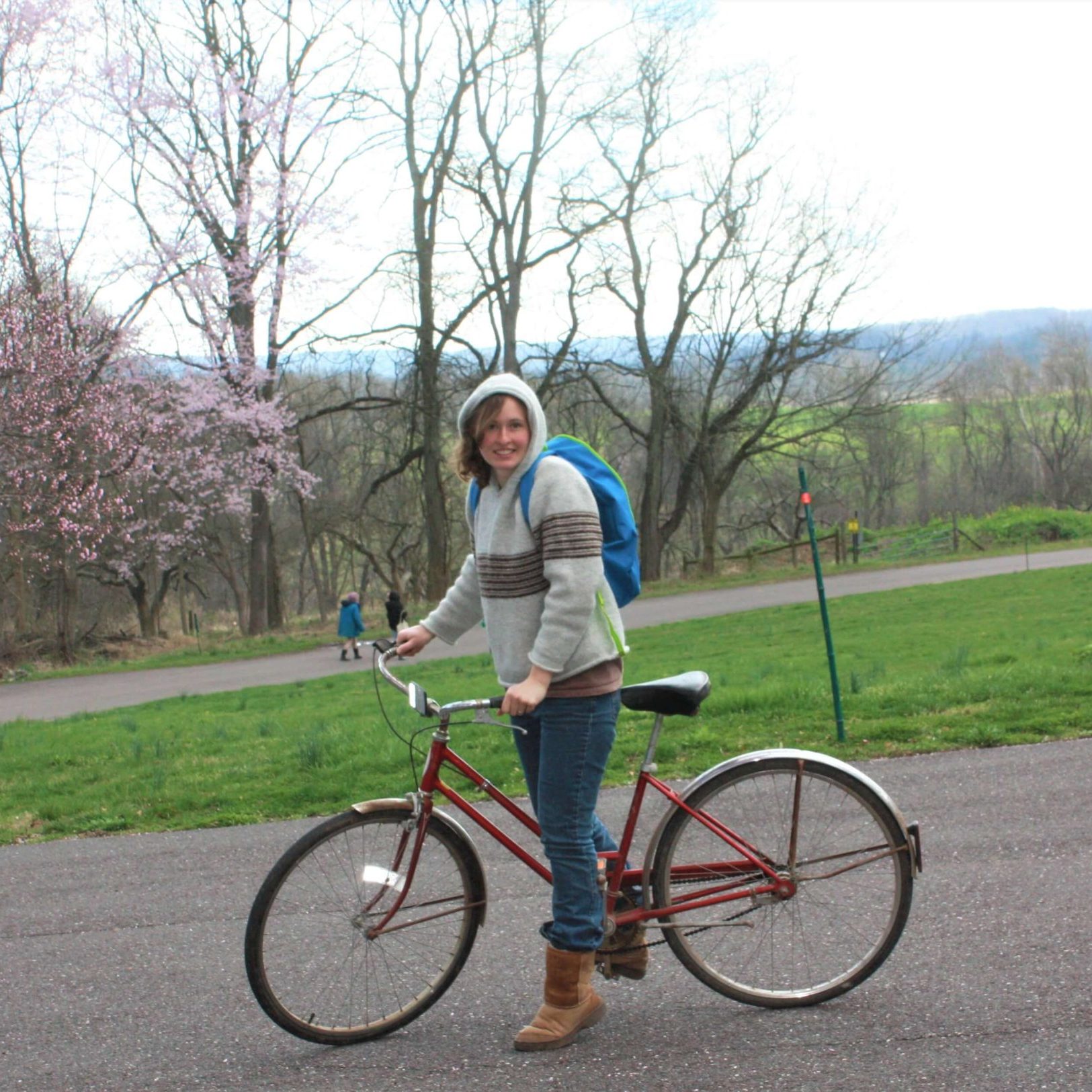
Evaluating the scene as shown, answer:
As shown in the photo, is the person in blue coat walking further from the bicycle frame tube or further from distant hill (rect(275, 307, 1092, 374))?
the bicycle frame tube

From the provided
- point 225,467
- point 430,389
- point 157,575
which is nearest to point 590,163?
point 430,389

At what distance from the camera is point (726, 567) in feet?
124

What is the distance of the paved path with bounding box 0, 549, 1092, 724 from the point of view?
1871 cm

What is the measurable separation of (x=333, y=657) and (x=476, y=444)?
20.2m

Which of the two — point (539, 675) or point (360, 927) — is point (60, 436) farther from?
point (539, 675)

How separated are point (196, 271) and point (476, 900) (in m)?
26.0

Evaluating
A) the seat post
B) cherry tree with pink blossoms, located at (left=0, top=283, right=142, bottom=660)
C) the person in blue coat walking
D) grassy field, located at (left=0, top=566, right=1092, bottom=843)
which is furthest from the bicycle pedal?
cherry tree with pink blossoms, located at (left=0, top=283, right=142, bottom=660)

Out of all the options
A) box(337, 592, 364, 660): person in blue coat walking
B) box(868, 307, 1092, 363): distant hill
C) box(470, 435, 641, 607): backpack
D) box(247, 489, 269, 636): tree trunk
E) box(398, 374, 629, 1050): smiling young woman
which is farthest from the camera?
box(868, 307, 1092, 363): distant hill

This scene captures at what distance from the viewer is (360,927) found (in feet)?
12.1

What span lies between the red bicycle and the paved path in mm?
13687

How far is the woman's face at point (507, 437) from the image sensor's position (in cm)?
346

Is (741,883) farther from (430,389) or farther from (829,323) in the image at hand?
(829,323)

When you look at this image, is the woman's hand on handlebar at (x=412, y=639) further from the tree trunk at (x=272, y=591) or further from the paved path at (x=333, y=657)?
the tree trunk at (x=272, y=591)

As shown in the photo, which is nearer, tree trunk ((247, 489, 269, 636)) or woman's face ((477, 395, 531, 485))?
→ woman's face ((477, 395, 531, 485))
